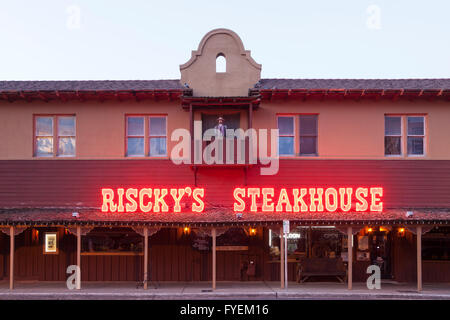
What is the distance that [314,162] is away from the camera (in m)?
19.6

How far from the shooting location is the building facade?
63.2ft

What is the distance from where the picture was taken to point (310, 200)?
19.0m

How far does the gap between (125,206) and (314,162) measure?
26.8ft

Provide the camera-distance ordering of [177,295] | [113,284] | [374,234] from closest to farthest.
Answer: [177,295] < [113,284] < [374,234]

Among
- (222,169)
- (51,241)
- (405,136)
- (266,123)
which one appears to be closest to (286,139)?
(266,123)

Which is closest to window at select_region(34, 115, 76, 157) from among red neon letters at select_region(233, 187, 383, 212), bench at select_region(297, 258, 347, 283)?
red neon letters at select_region(233, 187, 383, 212)

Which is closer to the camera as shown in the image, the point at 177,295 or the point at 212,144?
the point at 177,295

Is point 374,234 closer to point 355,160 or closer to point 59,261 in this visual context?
point 355,160

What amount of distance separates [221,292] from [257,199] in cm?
434

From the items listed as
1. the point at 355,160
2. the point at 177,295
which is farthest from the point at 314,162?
the point at 177,295

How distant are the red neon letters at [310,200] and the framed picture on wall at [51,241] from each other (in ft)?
25.7

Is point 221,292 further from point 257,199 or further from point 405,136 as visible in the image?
point 405,136

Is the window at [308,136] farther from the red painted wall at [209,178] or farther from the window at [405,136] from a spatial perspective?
the window at [405,136]

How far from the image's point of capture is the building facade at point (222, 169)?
19266mm
